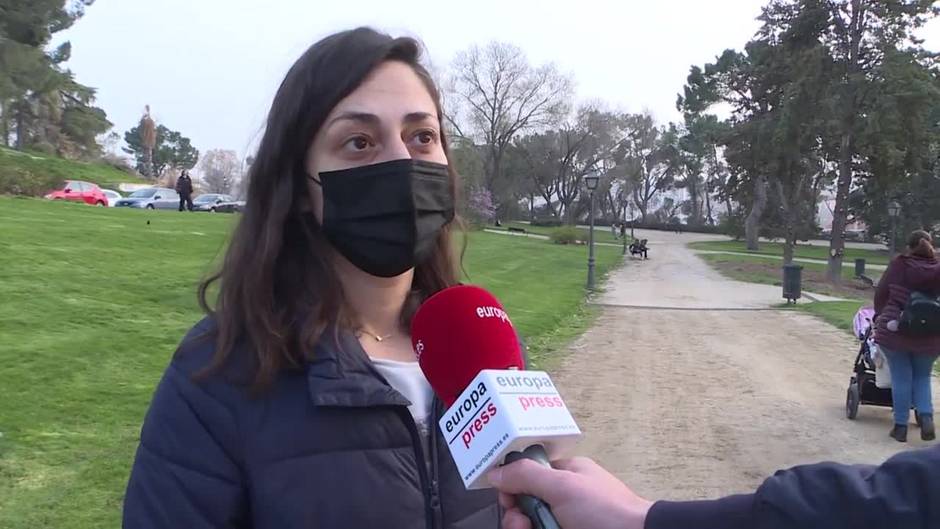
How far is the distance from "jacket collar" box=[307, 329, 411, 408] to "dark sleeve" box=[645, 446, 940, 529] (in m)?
0.72

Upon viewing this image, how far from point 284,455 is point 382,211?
67 centimetres

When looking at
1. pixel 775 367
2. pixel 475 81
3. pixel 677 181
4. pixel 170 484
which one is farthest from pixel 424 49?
pixel 677 181

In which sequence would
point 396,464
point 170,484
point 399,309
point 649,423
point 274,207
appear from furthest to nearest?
point 649,423 < point 399,309 < point 274,207 < point 396,464 < point 170,484

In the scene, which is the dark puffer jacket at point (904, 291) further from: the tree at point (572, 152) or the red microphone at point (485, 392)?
the tree at point (572, 152)

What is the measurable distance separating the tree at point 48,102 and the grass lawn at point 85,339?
10.5 metres

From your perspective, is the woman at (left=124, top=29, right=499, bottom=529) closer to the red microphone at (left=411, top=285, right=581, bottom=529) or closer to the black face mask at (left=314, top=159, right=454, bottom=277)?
the black face mask at (left=314, top=159, right=454, bottom=277)

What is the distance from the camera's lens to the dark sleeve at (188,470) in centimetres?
166

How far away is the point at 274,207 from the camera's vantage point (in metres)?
2.05

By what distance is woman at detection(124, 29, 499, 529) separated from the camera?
5.58ft

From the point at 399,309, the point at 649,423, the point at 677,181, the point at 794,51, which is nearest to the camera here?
the point at 399,309

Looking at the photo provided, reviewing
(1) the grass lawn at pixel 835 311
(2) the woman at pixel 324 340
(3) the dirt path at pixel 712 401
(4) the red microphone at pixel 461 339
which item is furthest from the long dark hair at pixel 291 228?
(1) the grass lawn at pixel 835 311

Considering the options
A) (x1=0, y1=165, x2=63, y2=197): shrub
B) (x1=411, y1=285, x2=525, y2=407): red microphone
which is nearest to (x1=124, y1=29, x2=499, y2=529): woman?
(x1=411, y1=285, x2=525, y2=407): red microphone

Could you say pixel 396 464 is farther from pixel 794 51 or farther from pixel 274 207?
pixel 794 51

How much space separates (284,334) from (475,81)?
7241 centimetres
